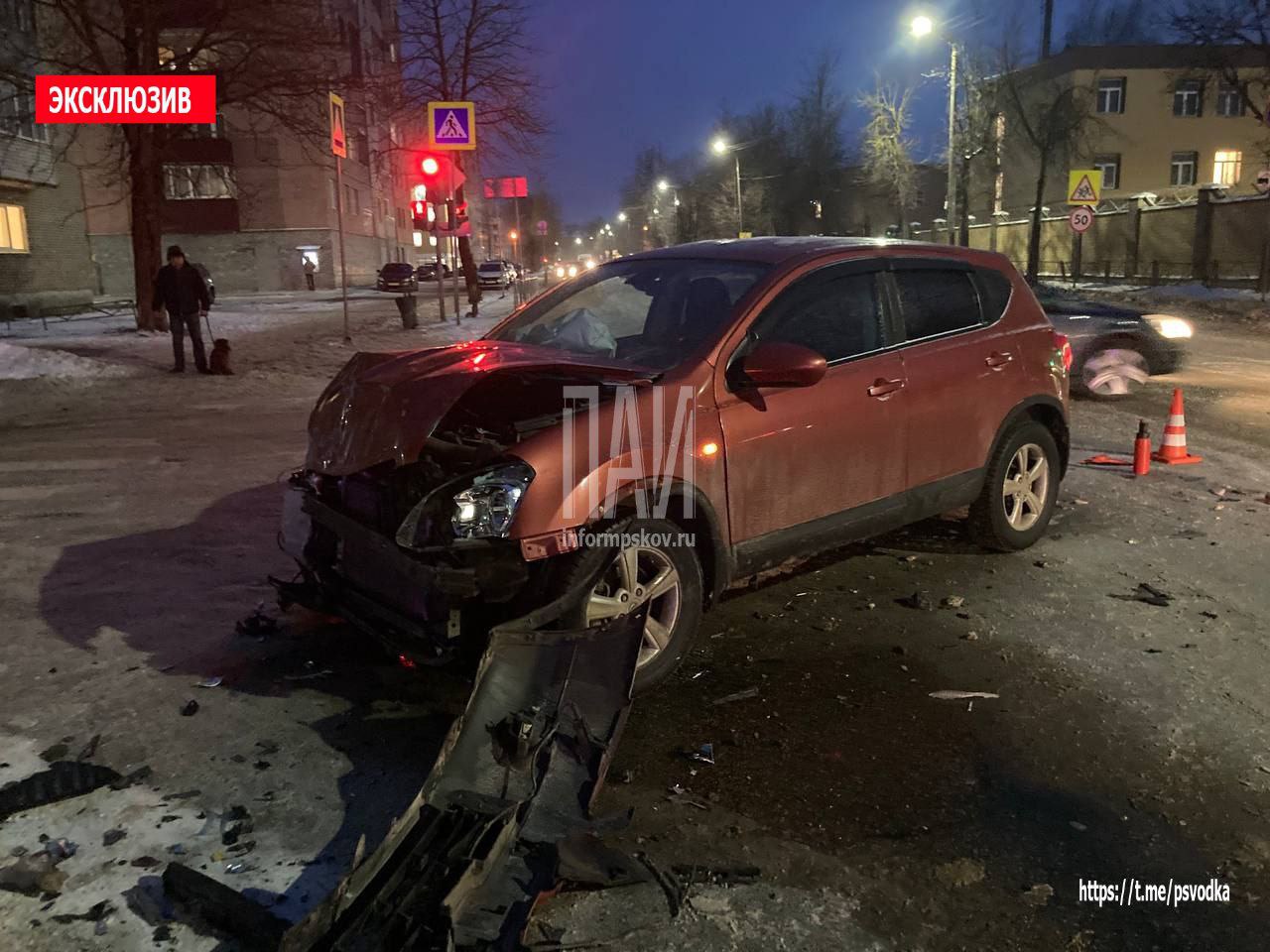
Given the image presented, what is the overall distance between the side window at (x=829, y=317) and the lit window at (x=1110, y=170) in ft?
200

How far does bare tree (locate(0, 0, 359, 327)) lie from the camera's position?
18812 millimetres

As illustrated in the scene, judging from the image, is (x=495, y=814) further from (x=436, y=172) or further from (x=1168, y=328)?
(x=436, y=172)

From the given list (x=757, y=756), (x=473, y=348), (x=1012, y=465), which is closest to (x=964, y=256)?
(x=1012, y=465)

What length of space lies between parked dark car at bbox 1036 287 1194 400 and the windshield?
27.2 ft

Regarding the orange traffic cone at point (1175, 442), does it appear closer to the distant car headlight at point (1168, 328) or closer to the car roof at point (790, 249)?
the car roof at point (790, 249)

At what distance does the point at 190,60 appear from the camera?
19.9 metres

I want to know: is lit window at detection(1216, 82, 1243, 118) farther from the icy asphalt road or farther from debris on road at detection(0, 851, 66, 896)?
debris on road at detection(0, 851, 66, 896)

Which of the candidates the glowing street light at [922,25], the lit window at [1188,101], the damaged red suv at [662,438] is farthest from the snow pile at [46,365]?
the lit window at [1188,101]

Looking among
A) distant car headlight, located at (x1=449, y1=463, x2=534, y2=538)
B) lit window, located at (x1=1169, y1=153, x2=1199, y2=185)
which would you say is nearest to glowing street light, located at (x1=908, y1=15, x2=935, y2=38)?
distant car headlight, located at (x1=449, y1=463, x2=534, y2=538)

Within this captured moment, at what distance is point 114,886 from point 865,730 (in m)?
2.59

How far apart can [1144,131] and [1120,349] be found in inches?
2121

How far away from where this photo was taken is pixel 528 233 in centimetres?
9512

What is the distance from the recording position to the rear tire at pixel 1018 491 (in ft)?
18.6

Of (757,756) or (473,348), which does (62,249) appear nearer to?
(473,348)
